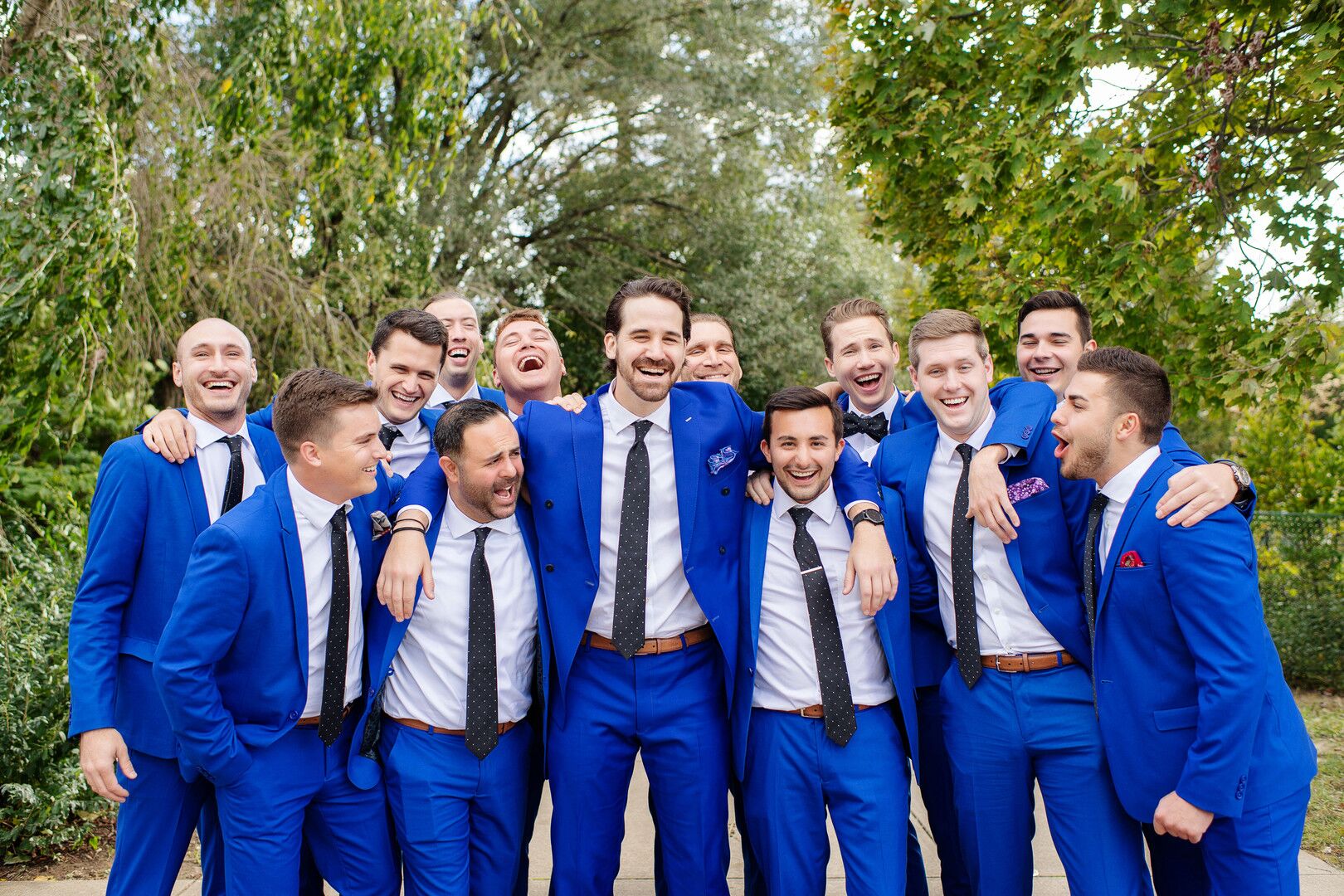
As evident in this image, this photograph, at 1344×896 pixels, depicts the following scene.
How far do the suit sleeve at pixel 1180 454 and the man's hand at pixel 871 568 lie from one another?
89 cm

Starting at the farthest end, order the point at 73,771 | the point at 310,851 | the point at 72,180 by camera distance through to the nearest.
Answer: the point at 72,180, the point at 73,771, the point at 310,851

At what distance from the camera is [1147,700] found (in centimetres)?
283

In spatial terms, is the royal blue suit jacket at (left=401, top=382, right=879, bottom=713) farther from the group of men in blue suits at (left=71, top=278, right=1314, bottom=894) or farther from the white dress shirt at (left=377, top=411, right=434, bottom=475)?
the white dress shirt at (left=377, top=411, right=434, bottom=475)

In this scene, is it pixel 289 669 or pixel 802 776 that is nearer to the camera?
pixel 289 669

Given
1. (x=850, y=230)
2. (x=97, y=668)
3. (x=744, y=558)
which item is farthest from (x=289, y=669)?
(x=850, y=230)

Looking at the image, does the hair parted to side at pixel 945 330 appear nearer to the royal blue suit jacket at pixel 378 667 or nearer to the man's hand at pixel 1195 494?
the man's hand at pixel 1195 494

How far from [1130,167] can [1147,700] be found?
3749 mm

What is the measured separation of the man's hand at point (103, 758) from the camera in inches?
117

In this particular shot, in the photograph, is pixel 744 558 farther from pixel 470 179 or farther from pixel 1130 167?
pixel 470 179

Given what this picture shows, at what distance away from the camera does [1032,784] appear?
3.04m

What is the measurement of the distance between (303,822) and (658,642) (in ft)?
3.94

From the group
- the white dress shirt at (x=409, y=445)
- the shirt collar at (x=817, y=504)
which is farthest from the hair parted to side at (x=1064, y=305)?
the white dress shirt at (x=409, y=445)

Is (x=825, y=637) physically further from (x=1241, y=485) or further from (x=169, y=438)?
(x=169, y=438)

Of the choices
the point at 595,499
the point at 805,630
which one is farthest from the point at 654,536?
the point at 805,630
